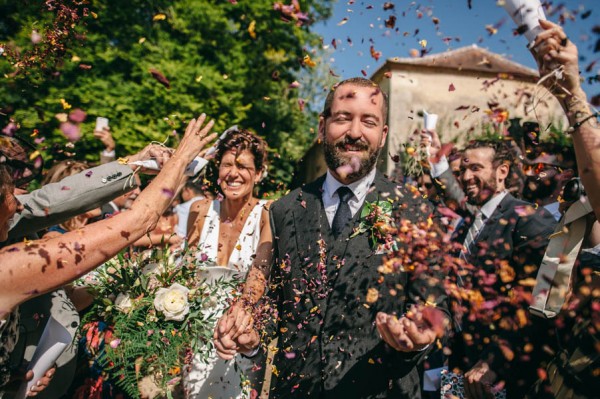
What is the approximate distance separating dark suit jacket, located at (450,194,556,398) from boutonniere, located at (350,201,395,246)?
1108 mm

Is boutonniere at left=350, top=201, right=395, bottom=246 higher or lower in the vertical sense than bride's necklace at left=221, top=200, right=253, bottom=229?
higher

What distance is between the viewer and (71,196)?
2.65 metres

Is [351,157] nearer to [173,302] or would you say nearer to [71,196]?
[173,302]

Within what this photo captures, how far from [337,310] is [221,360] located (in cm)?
152

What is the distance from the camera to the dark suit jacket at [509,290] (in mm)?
3146

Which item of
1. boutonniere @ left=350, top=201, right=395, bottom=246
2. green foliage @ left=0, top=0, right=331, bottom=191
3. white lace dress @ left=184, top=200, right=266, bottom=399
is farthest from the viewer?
green foliage @ left=0, top=0, right=331, bottom=191

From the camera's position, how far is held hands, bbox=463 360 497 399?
299 cm

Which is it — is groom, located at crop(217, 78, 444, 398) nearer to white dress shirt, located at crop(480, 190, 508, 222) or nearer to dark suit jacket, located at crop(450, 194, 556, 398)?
dark suit jacket, located at crop(450, 194, 556, 398)

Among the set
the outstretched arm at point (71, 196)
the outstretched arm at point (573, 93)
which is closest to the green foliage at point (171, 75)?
the outstretched arm at point (71, 196)

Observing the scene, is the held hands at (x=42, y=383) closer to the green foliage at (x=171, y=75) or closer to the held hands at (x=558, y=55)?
the held hands at (x=558, y=55)

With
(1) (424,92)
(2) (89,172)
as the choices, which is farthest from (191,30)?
(2) (89,172)

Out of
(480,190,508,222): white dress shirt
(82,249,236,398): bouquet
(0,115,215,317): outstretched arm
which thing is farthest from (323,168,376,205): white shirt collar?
(480,190,508,222): white dress shirt

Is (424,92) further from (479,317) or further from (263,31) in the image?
(479,317)

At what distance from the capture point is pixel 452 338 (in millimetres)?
3977
